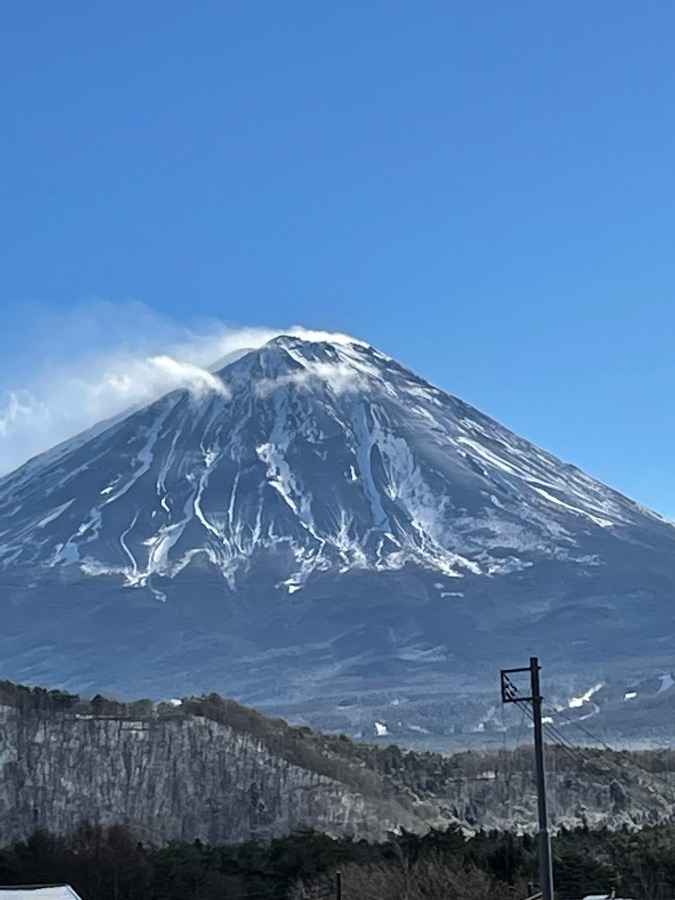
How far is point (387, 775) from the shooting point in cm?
8725

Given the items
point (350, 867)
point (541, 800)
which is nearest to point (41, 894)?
point (541, 800)

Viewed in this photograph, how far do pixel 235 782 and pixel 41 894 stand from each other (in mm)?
42726

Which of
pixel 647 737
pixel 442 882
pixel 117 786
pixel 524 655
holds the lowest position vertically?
pixel 442 882

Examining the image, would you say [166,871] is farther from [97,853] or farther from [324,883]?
[324,883]

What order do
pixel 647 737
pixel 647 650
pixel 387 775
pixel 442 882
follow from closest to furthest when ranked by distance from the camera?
pixel 442 882, pixel 387 775, pixel 647 737, pixel 647 650

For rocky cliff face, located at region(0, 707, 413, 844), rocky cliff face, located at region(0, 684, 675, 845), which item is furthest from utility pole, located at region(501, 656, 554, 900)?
rocky cliff face, located at region(0, 707, 413, 844)

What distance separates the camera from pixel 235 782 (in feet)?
260

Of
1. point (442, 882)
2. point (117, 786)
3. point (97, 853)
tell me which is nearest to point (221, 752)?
point (117, 786)

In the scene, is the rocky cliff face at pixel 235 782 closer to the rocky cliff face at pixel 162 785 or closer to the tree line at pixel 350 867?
the rocky cliff face at pixel 162 785

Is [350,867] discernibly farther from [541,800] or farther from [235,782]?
[235,782]

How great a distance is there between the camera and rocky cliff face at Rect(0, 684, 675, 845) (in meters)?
75.1

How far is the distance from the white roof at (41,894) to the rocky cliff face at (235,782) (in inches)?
1271

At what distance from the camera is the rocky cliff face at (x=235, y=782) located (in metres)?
75.1

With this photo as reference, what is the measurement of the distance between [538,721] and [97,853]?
95.9ft
